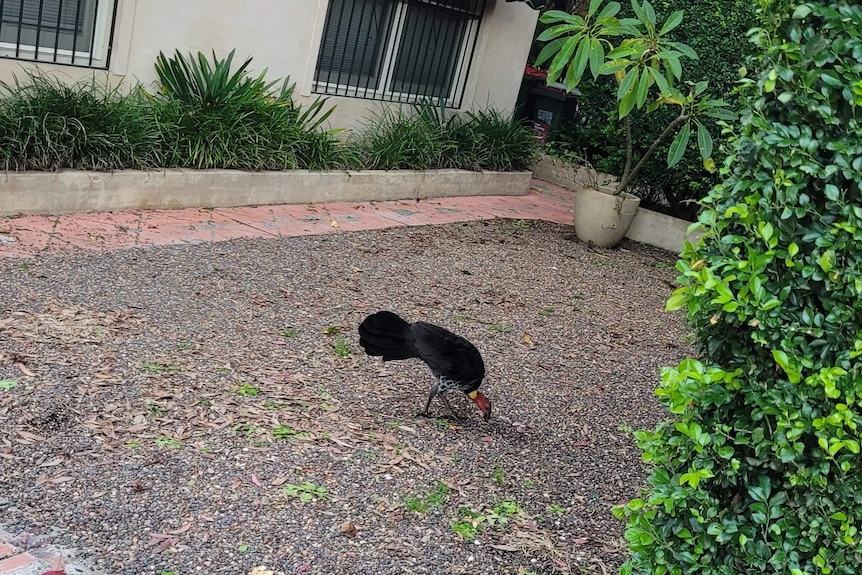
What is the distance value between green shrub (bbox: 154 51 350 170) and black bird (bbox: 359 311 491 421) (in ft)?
12.7

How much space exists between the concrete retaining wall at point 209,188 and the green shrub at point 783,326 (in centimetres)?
561

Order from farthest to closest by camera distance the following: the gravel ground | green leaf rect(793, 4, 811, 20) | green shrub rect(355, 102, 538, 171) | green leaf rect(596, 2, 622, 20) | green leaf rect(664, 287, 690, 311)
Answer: green shrub rect(355, 102, 538, 171) < green leaf rect(596, 2, 622, 20) < the gravel ground < green leaf rect(664, 287, 690, 311) < green leaf rect(793, 4, 811, 20)

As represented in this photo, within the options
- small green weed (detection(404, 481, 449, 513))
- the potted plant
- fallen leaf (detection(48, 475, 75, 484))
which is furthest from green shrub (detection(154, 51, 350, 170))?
small green weed (detection(404, 481, 449, 513))

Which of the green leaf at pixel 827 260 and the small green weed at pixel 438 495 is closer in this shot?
the green leaf at pixel 827 260

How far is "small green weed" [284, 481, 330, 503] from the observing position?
386 centimetres

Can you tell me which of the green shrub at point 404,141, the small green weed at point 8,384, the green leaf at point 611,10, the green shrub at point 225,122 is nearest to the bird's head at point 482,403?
the small green weed at point 8,384

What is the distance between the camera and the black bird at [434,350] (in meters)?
4.60

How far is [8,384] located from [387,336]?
185 centimetres

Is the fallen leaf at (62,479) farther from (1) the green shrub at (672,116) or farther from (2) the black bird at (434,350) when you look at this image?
(1) the green shrub at (672,116)

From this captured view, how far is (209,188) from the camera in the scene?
26.3 feet

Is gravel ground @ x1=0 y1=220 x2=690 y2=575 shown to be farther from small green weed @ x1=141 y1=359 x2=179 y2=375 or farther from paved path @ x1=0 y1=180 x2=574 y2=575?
paved path @ x1=0 y1=180 x2=574 y2=575

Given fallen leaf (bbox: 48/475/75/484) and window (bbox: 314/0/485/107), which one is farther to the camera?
window (bbox: 314/0/485/107)

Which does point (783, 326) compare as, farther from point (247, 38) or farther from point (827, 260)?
point (247, 38)

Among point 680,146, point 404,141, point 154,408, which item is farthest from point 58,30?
point 680,146
